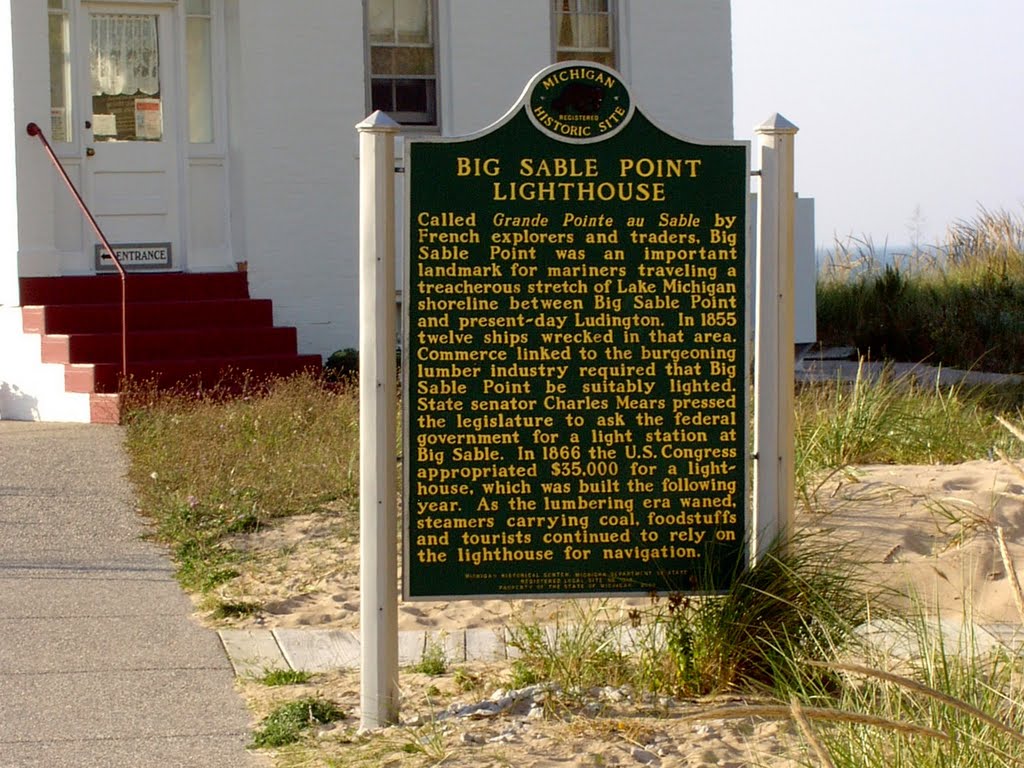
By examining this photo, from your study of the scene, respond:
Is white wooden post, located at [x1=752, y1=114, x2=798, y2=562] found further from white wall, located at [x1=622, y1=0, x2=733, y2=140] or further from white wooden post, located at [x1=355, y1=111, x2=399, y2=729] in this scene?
white wall, located at [x1=622, y1=0, x2=733, y2=140]

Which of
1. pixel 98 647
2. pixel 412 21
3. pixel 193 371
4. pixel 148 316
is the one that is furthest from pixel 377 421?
pixel 412 21

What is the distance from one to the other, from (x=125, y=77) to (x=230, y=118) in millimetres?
1051

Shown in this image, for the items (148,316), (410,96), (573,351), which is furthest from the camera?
(410,96)

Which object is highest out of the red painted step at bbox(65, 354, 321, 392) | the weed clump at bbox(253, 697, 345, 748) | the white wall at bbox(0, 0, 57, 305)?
the white wall at bbox(0, 0, 57, 305)

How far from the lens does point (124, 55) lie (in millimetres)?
13914

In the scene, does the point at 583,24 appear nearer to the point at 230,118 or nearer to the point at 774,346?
the point at 230,118

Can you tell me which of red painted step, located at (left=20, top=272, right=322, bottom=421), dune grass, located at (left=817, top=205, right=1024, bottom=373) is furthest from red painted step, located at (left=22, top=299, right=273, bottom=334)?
dune grass, located at (left=817, top=205, right=1024, bottom=373)

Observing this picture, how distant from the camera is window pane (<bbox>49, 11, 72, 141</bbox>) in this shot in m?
13.6

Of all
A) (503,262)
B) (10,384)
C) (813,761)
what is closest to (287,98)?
(10,384)

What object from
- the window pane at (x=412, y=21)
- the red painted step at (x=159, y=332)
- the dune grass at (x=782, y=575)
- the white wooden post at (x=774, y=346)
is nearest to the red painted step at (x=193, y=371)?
the red painted step at (x=159, y=332)

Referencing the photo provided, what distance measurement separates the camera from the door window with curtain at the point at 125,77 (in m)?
13.8

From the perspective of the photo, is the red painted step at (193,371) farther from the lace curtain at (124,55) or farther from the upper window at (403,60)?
the upper window at (403,60)

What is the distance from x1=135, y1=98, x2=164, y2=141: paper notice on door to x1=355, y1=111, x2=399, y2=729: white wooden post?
9.47 m

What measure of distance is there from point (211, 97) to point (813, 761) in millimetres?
11443
